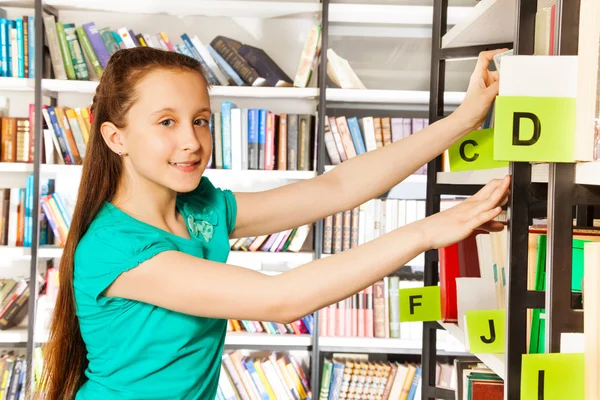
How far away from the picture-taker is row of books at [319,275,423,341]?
9.21 ft

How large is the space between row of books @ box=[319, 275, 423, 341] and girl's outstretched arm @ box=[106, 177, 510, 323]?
1860mm

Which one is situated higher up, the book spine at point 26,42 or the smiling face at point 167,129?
the book spine at point 26,42

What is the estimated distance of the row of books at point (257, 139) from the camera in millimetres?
2779

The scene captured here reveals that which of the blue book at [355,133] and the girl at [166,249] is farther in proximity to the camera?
the blue book at [355,133]

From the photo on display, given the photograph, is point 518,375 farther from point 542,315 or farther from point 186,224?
point 186,224

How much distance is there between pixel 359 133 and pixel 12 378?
76.4 inches

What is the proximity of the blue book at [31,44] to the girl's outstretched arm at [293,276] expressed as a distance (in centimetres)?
204

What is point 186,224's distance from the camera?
4.14ft

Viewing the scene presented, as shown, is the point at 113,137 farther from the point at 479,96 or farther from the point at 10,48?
the point at 10,48

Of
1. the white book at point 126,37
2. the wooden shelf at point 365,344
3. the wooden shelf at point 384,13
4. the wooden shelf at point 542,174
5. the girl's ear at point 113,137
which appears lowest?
the wooden shelf at point 365,344

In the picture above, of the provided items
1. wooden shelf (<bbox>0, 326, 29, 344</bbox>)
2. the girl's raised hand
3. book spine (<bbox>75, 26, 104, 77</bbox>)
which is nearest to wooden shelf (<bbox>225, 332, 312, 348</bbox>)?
Answer: wooden shelf (<bbox>0, 326, 29, 344</bbox>)

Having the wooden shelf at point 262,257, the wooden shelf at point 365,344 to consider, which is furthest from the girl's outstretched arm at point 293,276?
the wooden shelf at point 365,344

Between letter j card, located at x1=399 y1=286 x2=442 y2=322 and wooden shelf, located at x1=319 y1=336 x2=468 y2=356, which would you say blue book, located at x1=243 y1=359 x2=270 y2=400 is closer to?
wooden shelf, located at x1=319 y1=336 x2=468 y2=356

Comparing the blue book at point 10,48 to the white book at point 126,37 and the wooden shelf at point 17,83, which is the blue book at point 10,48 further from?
the white book at point 126,37
